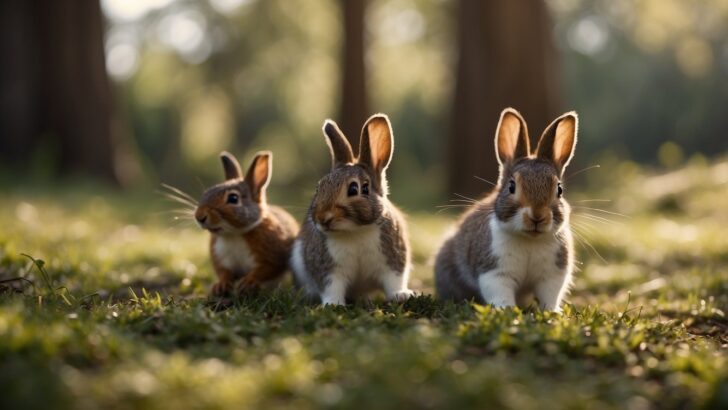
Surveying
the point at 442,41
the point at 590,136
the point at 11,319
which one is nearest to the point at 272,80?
the point at 442,41

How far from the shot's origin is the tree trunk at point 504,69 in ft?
43.1

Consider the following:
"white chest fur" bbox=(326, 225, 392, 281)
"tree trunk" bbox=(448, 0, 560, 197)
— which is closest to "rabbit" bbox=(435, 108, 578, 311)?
"white chest fur" bbox=(326, 225, 392, 281)

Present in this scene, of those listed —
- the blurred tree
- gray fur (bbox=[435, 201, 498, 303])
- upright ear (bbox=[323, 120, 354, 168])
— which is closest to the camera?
gray fur (bbox=[435, 201, 498, 303])

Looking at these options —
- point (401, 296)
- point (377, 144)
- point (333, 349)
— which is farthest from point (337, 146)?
point (333, 349)

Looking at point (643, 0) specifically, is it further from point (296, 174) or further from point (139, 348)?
point (139, 348)

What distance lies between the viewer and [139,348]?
404 cm

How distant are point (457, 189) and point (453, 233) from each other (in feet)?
27.9

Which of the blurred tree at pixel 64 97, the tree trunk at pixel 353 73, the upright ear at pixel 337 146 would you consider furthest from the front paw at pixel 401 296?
the blurred tree at pixel 64 97

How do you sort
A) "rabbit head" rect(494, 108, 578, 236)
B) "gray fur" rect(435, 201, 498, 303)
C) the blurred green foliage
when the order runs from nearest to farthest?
"rabbit head" rect(494, 108, 578, 236) → "gray fur" rect(435, 201, 498, 303) → the blurred green foliage

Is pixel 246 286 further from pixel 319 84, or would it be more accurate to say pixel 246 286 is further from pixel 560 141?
pixel 319 84

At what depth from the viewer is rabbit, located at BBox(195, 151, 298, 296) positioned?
20.0ft

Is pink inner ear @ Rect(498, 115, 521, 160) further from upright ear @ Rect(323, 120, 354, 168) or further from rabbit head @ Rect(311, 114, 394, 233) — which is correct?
upright ear @ Rect(323, 120, 354, 168)

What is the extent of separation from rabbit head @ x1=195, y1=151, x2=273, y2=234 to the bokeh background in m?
7.46

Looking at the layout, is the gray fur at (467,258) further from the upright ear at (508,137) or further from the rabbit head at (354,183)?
the rabbit head at (354,183)
